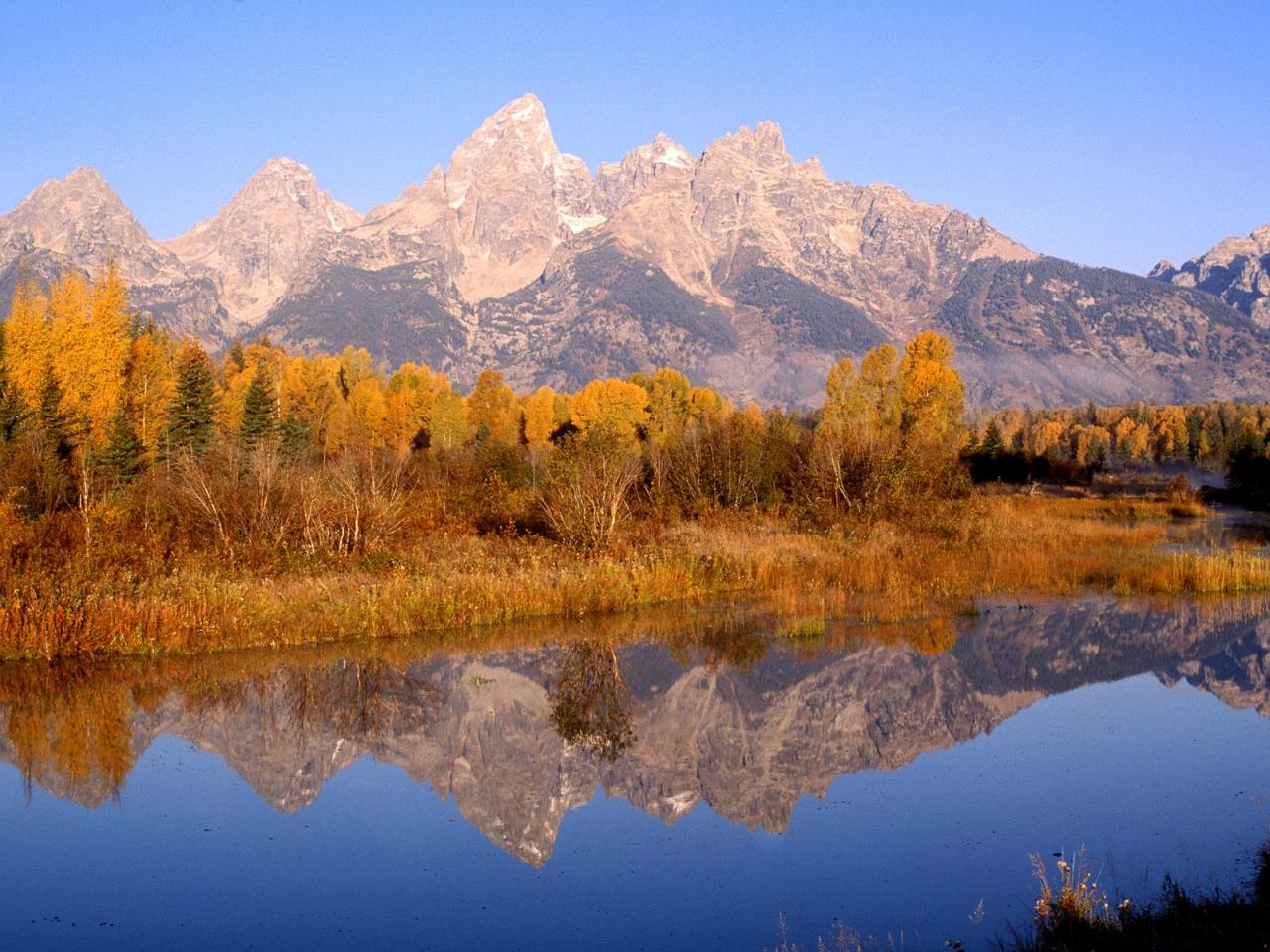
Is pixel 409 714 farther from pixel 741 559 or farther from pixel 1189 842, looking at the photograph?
pixel 741 559

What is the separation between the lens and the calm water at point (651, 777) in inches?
405

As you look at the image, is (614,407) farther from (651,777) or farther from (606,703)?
(651,777)

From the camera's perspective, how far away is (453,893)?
35.5 feet

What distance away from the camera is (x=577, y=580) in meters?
25.2

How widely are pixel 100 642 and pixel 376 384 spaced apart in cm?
9283

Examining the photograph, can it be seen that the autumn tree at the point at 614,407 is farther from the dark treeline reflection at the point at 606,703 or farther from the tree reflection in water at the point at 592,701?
the tree reflection in water at the point at 592,701

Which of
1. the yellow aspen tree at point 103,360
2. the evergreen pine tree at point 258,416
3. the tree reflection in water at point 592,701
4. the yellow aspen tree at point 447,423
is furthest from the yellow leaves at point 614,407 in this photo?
the tree reflection in water at point 592,701

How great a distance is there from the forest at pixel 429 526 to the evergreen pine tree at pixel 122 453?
0.74ft

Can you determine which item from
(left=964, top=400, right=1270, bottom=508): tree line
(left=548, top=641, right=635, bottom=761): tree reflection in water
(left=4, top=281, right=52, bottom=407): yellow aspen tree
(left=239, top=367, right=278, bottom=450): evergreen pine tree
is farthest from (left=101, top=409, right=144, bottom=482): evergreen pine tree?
(left=964, top=400, right=1270, bottom=508): tree line

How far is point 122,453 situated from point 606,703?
37.4 metres

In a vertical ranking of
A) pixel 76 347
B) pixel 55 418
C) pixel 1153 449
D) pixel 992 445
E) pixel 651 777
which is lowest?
pixel 651 777

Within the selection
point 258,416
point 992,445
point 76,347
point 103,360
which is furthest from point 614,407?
point 76,347

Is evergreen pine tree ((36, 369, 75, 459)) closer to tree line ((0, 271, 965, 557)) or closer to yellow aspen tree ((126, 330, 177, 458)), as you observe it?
tree line ((0, 271, 965, 557))

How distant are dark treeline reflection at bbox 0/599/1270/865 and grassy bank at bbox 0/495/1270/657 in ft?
3.12
